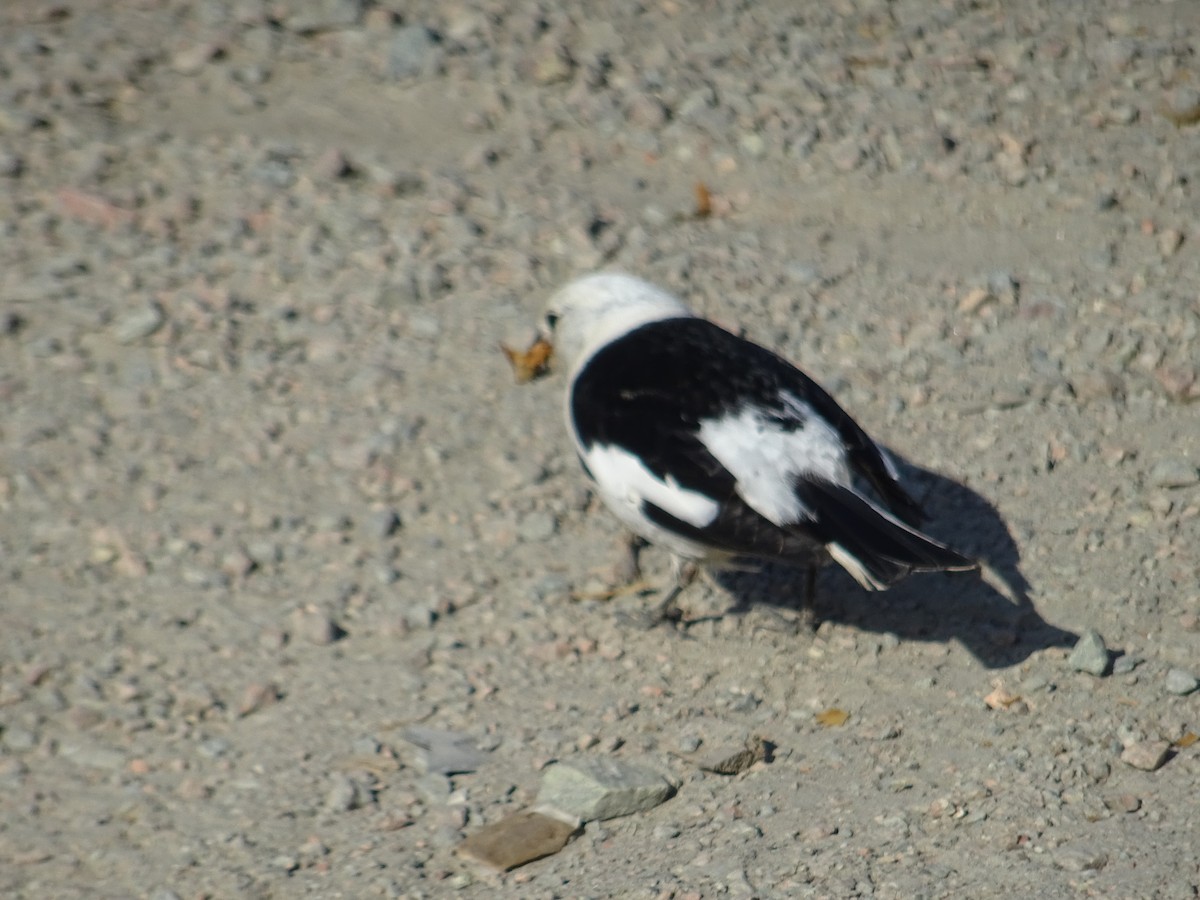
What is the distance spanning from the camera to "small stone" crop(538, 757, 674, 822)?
3666mm

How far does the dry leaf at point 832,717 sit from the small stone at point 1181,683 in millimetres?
874

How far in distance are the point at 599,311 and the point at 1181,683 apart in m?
2.13

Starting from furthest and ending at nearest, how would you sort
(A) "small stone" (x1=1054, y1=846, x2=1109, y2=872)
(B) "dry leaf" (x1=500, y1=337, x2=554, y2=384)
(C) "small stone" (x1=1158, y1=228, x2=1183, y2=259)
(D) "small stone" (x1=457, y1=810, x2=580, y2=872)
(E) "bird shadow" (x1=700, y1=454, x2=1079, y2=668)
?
(C) "small stone" (x1=1158, y1=228, x2=1183, y2=259) < (B) "dry leaf" (x1=500, y1=337, x2=554, y2=384) < (E) "bird shadow" (x1=700, y1=454, x2=1079, y2=668) < (D) "small stone" (x1=457, y1=810, x2=580, y2=872) < (A) "small stone" (x1=1054, y1=846, x2=1109, y2=872)

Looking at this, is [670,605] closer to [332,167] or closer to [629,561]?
[629,561]

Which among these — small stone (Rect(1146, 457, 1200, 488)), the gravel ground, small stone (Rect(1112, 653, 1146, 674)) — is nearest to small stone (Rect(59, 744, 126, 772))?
the gravel ground

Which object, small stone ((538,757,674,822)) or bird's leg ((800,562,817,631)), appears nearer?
small stone ((538,757,674,822))

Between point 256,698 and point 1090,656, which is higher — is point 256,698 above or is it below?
below

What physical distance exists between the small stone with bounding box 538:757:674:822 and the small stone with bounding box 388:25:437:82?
146 inches

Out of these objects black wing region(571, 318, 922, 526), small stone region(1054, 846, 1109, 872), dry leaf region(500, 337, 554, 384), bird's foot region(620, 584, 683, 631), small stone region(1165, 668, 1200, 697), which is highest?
black wing region(571, 318, 922, 526)

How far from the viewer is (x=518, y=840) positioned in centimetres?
358

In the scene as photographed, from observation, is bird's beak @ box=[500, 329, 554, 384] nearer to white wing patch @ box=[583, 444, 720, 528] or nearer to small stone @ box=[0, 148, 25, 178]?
white wing patch @ box=[583, 444, 720, 528]

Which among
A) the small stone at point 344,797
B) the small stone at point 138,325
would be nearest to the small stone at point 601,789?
the small stone at point 344,797

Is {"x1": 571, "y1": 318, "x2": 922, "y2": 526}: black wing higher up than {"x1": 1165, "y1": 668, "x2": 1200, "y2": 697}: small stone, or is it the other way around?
{"x1": 571, "y1": 318, "x2": 922, "y2": 526}: black wing

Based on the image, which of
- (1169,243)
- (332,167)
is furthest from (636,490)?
(1169,243)
